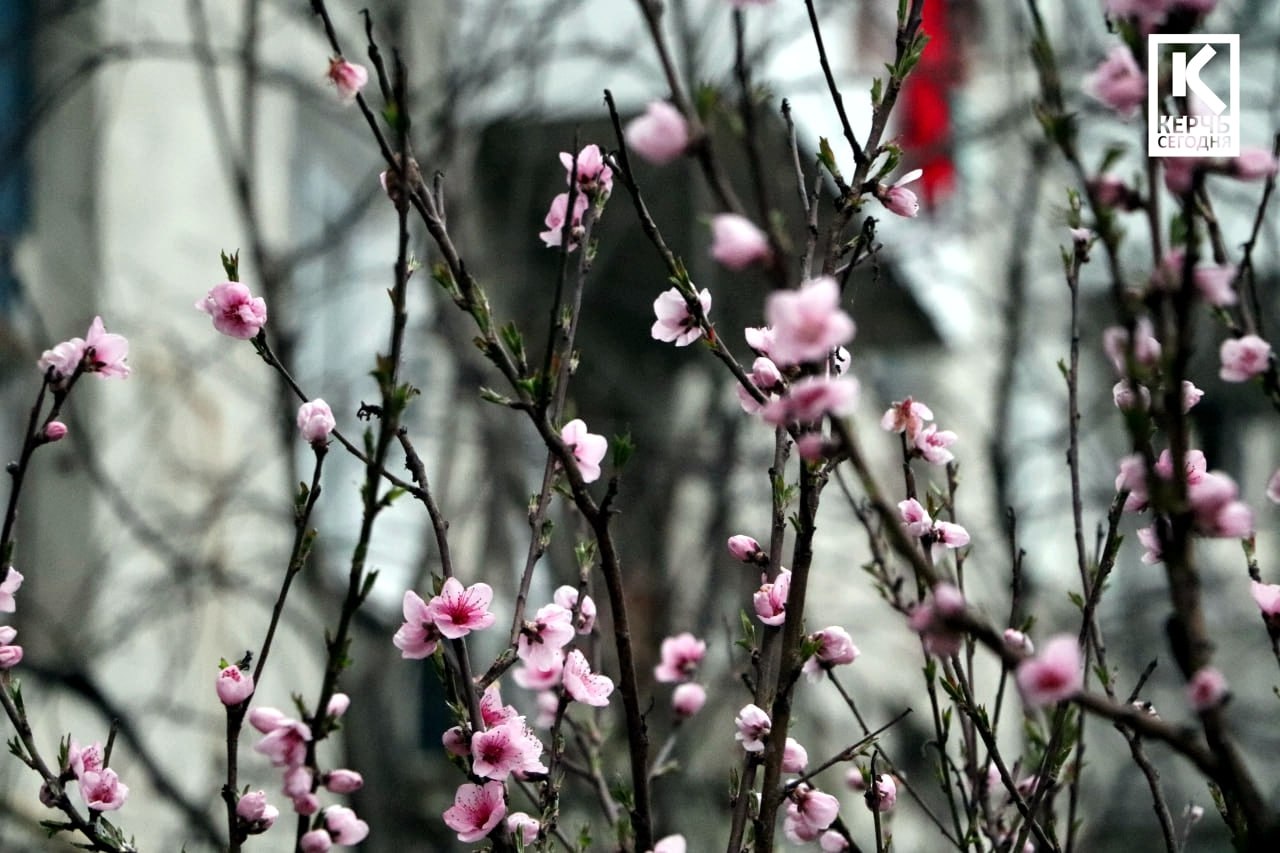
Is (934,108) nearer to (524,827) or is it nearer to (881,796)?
(881,796)

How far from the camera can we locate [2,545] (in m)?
1.62

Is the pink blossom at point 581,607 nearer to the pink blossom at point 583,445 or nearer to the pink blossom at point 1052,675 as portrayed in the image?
the pink blossom at point 583,445

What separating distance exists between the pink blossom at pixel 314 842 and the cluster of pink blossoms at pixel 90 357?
601 millimetres

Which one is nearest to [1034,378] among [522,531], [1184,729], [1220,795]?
[522,531]

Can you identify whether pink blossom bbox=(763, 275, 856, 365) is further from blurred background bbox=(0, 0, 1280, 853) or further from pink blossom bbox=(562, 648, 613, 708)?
blurred background bbox=(0, 0, 1280, 853)

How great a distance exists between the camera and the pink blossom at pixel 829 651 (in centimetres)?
167

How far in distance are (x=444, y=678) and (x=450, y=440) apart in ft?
13.7

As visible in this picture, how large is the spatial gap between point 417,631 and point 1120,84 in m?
0.87

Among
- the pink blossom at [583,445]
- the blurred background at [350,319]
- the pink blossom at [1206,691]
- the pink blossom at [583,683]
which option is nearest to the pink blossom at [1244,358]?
the pink blossom at [1206,691]

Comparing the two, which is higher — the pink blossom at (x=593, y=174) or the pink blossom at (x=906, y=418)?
the pink blossom at (x=593, y=174)

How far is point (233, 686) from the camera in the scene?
149 centimetres

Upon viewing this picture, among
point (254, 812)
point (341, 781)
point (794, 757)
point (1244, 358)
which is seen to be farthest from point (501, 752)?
point (1244, 358)

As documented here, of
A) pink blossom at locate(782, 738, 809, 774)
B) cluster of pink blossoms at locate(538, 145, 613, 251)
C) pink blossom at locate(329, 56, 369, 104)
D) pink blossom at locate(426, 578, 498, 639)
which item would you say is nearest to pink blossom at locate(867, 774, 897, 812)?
pink blossom at locate(782, 738, 809, 774)

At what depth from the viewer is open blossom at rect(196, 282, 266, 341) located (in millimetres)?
1609
